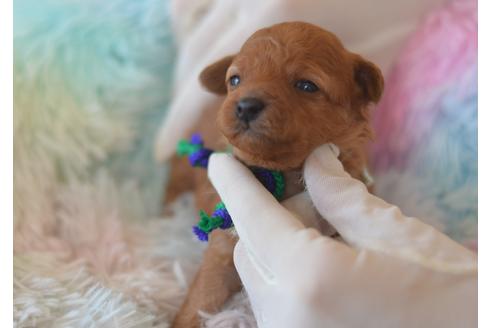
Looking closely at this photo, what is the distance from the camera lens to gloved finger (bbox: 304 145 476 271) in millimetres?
886

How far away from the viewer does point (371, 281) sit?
0.84 m

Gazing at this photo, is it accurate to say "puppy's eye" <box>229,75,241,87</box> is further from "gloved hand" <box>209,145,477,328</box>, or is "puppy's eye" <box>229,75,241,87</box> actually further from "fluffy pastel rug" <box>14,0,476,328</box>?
"fluffy pastel rug" <box>14,0,476,328</box>

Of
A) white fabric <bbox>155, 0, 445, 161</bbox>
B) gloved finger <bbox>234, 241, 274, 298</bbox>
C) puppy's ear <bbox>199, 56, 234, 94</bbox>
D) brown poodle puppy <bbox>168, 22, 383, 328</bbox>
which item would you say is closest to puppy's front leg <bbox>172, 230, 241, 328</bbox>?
brown poodle puppy <bbox>168, 22, 383, 328</bbox>

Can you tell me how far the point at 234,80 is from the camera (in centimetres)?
118

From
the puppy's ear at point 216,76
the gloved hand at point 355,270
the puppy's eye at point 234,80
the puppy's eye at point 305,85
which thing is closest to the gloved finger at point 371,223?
the gloved hand at point 355,270

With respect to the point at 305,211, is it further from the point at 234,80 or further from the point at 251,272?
the point at 234,80

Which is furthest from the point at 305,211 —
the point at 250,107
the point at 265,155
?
the point at 250,107

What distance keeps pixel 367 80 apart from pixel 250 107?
324mm

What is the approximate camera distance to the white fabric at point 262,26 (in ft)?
5.26

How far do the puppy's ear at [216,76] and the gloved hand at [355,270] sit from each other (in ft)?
1.46

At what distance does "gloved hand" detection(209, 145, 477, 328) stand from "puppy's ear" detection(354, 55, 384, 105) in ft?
0.94
